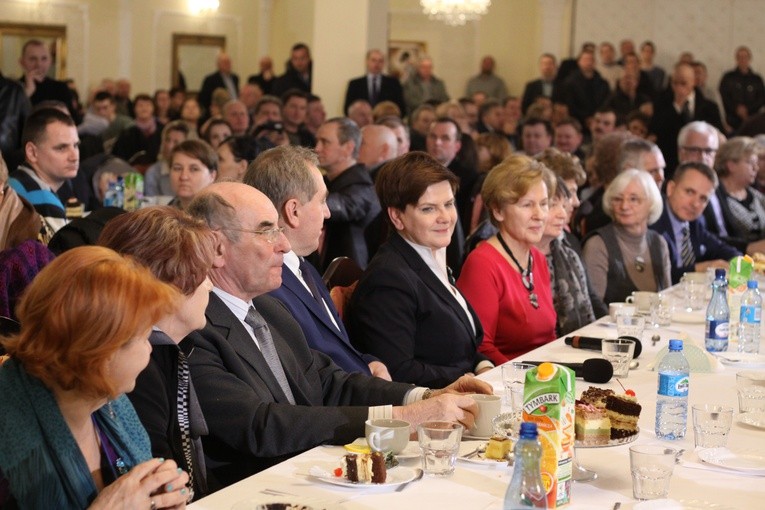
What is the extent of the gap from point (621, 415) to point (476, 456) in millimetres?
326

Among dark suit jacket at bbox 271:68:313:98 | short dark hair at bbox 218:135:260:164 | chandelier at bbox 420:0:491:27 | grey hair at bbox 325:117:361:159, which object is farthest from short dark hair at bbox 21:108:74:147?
chandelier at bbox 420:0:491:27

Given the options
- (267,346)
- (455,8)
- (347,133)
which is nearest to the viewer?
(267,346)

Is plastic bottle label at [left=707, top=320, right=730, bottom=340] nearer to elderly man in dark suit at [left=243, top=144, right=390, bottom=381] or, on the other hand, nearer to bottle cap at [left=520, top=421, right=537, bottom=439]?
elderly man in dark suit at [left=243, top=144, right=390, bottom=381]

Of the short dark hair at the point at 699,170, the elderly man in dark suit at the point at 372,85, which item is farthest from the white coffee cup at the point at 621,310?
the elderly man in dark suit at the point at 372,85

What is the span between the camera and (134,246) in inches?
94.5

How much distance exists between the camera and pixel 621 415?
2.49m

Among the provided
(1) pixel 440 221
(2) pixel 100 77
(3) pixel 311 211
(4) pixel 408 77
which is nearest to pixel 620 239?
(1) pixel 440 221

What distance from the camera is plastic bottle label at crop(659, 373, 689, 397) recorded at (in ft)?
8.95

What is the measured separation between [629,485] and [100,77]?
1450cm

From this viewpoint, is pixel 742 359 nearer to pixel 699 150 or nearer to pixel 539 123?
pixel 699 150

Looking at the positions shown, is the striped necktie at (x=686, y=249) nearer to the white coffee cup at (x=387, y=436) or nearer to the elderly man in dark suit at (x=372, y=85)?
the elderly man in dark suit at (x=372, y=85)

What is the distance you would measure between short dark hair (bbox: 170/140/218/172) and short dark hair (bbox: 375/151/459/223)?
7.53 ft

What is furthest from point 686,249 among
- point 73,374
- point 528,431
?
point 73,374

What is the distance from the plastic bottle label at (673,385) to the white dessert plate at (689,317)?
1.99 meters
